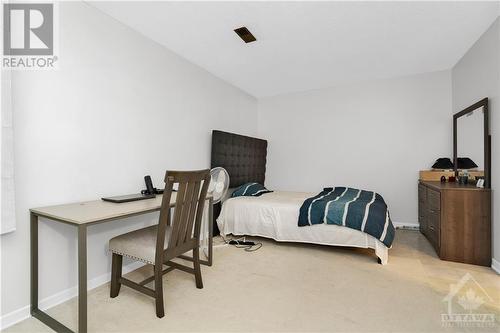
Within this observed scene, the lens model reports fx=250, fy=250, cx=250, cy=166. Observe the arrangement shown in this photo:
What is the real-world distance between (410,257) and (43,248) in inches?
135

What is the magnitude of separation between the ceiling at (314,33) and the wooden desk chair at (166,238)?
149 centimetres

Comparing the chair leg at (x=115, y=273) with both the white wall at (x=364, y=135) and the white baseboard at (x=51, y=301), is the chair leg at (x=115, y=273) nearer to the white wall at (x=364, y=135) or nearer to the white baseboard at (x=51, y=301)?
the white baseboard at (x=51, y=301)

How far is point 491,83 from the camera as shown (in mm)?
2518

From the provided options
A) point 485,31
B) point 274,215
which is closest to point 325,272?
point 274,215

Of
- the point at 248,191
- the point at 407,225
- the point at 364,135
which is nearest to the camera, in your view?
the point at 248,191

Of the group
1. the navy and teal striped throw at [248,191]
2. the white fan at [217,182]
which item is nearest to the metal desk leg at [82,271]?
the white fan at [217,182]

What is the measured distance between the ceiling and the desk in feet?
5.50

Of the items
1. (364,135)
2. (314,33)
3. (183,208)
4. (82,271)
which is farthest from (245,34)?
(364,135)

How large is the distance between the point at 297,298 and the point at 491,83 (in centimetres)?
284

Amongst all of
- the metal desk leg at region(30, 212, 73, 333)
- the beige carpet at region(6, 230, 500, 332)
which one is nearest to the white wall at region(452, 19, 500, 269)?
the beige carpet at region(6, 230, 500, 332)

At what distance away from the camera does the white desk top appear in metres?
1.48

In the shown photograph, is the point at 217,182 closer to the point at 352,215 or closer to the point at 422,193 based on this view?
the point at 352,215

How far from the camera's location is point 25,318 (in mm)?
1688

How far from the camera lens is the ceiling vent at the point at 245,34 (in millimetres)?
2469
